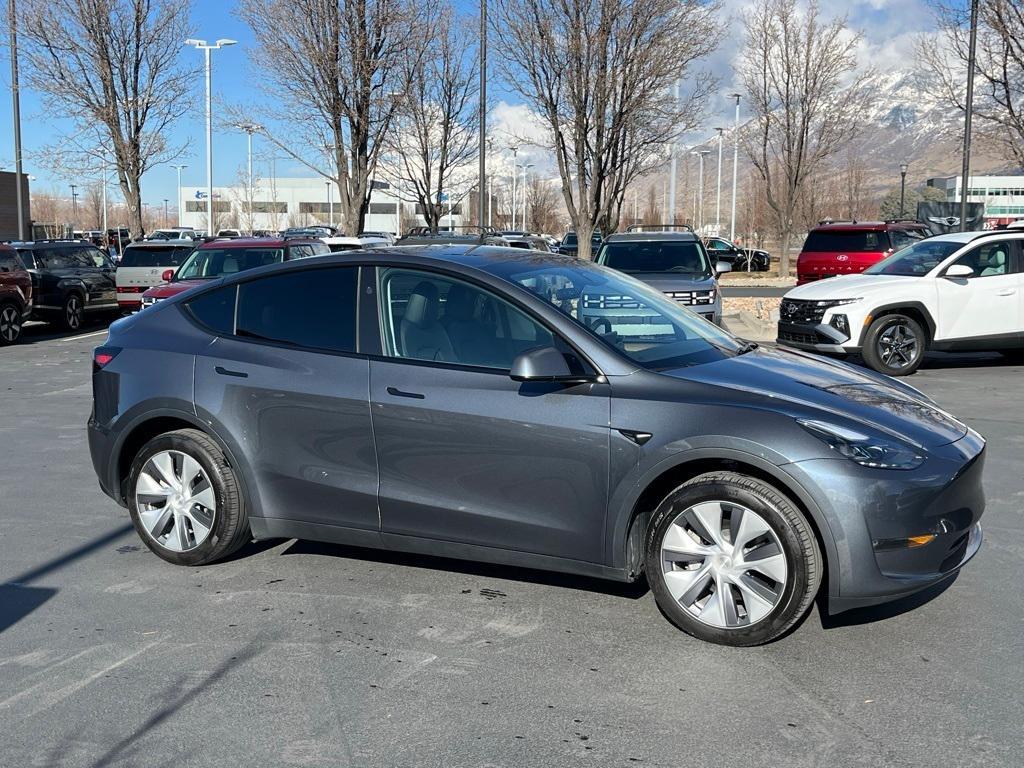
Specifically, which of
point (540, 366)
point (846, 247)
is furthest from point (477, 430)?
point (846, 247)

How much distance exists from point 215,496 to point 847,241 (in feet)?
66.7

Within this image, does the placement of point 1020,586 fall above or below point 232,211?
below

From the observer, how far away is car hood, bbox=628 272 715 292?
14086 mm

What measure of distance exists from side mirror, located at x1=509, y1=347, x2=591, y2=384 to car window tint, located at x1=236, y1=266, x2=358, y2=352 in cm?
105

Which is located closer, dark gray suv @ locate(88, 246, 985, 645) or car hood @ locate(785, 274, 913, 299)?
dark gray suv @ locate(88, 246, 985, 645)

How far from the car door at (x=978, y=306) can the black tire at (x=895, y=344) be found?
0.85ft

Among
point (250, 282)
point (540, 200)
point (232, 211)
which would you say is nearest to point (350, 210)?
point (250, 282)

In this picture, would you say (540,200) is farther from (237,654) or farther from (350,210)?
(237,654)

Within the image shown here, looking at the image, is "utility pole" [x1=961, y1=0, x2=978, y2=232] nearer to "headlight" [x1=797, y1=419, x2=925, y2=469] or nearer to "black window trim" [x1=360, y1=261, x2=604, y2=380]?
"black window trim" [x1=360, y1=261, x2=604, y2=380]

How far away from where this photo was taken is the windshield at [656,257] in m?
15.1

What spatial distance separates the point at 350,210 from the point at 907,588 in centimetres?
2432

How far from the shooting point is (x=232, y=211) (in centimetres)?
9262

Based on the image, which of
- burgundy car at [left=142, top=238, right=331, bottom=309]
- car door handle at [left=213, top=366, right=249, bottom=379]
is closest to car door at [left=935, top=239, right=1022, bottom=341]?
burgundy car at [left=142, top=238, right=331, bottom=309]

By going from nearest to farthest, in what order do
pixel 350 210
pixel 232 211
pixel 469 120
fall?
pixel 350 210, pixel 469 120, pixel 232 211
